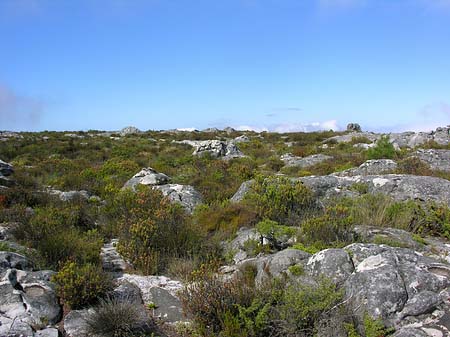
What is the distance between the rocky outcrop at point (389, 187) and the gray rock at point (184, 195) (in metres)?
1.14

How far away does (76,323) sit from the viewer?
17.7 ft

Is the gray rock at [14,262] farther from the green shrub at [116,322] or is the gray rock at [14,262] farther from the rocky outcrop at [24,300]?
the green shrub at [116,322]

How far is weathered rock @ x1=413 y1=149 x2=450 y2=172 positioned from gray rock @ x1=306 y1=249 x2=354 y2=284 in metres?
10.2

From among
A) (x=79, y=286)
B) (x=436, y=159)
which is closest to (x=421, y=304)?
(x=79, y=286)

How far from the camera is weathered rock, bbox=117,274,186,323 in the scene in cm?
595

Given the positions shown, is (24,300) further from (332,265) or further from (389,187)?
(389,187)

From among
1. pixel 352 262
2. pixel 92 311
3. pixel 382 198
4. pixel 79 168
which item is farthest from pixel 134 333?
pixel 79 168

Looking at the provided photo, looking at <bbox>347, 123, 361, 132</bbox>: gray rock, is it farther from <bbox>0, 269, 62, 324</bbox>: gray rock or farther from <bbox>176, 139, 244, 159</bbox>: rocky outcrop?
<bbox>0, 269, 62, 324</bbox>: gray rock

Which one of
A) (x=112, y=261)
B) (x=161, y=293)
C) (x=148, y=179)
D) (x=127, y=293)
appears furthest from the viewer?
(x=148, y=179)

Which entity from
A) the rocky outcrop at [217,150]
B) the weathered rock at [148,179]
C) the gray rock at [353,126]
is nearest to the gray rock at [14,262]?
the weathered rock at [148,179]

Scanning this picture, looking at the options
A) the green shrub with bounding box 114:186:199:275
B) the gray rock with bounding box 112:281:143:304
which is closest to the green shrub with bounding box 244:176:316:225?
the green shrub with bounding box 114:186:199:275

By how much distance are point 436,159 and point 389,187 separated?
271 inches

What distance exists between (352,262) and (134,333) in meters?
3.33

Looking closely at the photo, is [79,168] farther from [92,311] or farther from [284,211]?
[92,311]
